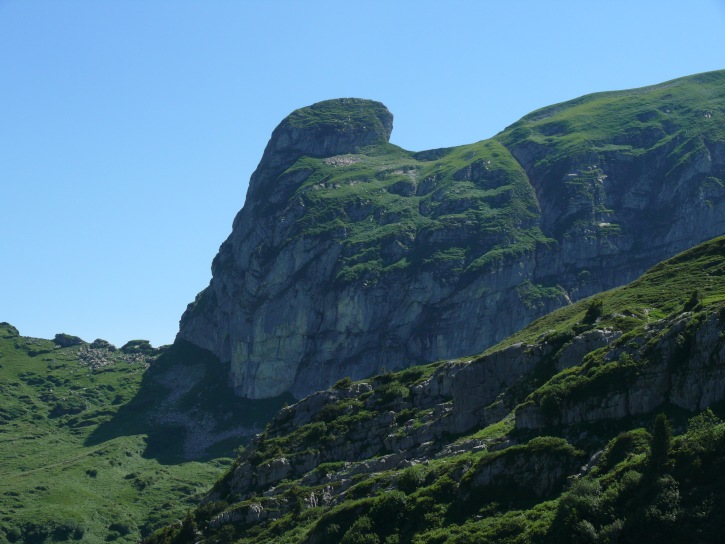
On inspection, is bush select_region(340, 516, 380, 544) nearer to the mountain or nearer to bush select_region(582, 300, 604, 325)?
the mountain

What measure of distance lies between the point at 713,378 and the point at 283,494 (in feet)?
204

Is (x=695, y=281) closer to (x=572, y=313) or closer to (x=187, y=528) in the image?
(x=572, y=313)

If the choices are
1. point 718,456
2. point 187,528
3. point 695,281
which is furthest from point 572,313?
point 718,456

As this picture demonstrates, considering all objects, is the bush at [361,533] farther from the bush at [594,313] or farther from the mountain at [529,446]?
the bush at [594,313]

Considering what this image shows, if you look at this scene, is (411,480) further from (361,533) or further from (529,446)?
(529,446)

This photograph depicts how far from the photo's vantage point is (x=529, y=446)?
86.5m

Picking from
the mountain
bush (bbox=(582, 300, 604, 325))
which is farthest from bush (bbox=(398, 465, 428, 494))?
bush (bbox=(582, 300, 604, 325))

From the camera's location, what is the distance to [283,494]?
125625mm

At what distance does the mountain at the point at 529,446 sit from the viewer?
7094cm

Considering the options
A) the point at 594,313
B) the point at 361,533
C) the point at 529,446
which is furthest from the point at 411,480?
the point at 594,313

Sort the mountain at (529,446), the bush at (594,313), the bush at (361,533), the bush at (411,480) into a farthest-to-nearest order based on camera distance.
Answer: the bush at (594,313)
the bush at (411,480)
the bush at (361,533)
the mountain at (529,446)

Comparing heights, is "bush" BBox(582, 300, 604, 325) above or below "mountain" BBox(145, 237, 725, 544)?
above

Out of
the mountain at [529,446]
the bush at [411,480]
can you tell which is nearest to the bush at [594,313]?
the mountain at [529,446]

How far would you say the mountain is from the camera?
7094 centimetres
